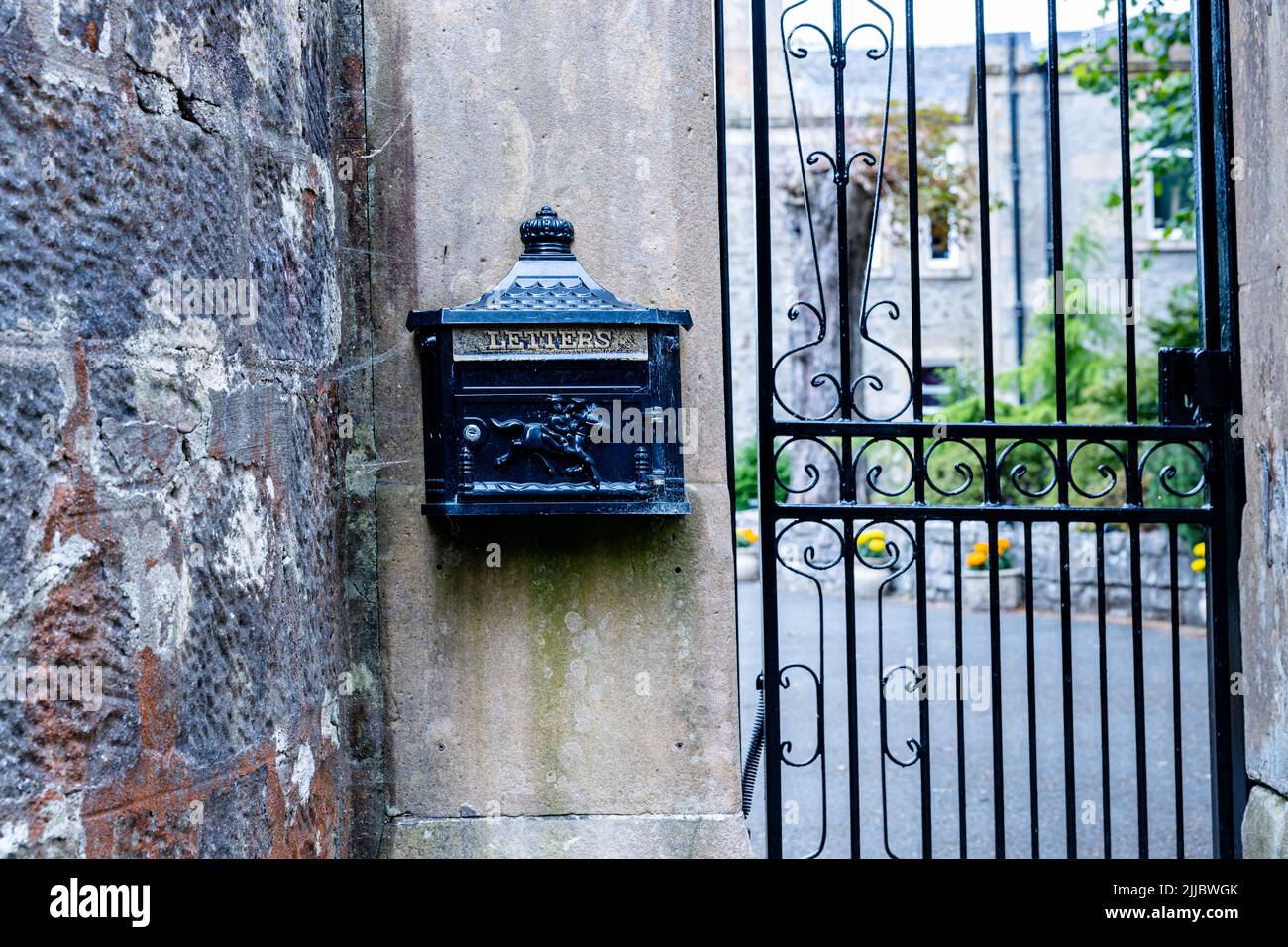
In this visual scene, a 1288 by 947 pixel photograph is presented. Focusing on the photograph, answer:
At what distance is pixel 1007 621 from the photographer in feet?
33.2

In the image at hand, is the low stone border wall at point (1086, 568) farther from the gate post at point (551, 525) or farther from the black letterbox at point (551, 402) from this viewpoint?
the black letterbox at point (551, 402)

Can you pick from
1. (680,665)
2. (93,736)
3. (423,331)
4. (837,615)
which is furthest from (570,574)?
(837,615)

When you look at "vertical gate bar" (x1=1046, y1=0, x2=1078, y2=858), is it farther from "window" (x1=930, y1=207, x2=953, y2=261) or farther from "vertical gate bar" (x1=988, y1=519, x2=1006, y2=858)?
"window" (x1=930, y1=207, x2=953, y2=261)

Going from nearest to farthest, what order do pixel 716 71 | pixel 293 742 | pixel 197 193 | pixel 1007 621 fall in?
1. pixel 197 193
2. pixel 293 742
3. pixel 716 71
4. pixel 1007 621

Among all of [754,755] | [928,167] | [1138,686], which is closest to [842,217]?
[1138,686]

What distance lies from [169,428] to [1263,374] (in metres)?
Result: 2.52

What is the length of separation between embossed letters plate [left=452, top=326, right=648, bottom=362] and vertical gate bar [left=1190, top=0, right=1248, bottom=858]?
1.59m

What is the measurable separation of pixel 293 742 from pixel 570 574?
736 mm

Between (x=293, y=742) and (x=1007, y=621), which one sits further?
(x=1007, y=621)

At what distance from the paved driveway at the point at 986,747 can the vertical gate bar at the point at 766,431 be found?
38cm

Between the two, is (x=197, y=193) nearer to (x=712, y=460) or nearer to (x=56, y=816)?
(x=56, y=816)

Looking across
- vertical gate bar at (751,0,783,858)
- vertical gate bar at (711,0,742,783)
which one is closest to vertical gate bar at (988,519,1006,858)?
vertical gate bar at (751,0,783,858)

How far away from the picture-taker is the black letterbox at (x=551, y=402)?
8.71ft

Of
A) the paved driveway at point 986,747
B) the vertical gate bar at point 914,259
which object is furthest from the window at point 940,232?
the vertical gate bar at point 914,259
